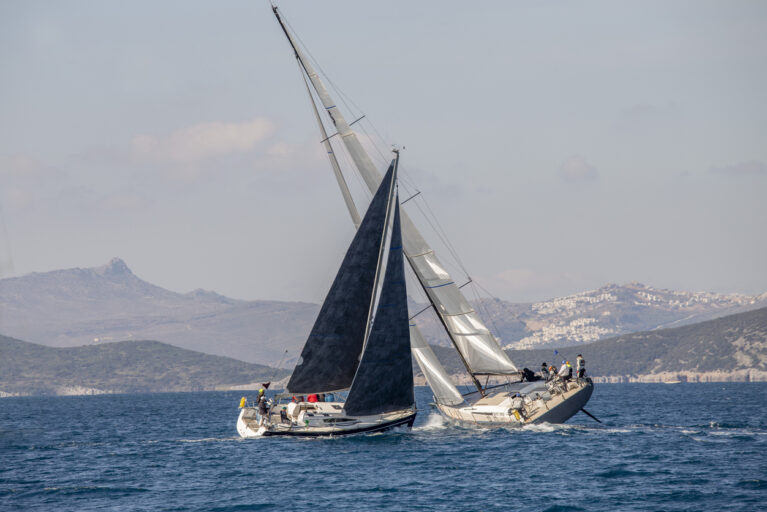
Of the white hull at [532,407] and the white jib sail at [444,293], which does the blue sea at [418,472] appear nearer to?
→ the white hull at [532,407]

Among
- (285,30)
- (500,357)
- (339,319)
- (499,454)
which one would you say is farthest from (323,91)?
(499,454)

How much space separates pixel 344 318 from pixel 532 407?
45.2 ft

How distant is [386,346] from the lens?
5350cm

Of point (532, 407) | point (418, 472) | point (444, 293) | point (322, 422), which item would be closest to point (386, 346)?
point (322, 422)

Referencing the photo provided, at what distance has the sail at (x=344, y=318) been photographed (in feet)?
182

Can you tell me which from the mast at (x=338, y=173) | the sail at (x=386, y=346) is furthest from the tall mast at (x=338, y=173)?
the sail at (x=386, y=346)

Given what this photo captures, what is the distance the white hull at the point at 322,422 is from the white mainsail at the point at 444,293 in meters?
6.67

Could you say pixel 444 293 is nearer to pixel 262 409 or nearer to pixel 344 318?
pixel 344 318

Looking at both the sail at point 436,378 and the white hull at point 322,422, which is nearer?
the white hull at point 322,422

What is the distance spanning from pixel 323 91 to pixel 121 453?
90.0 feet

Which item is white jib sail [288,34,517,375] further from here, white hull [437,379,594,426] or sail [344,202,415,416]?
sail [344,202,415,416]

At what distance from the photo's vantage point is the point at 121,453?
60.8 metres

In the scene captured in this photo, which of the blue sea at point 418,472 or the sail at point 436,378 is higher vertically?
the sail at point 436,378

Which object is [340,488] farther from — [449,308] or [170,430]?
[170,430]
